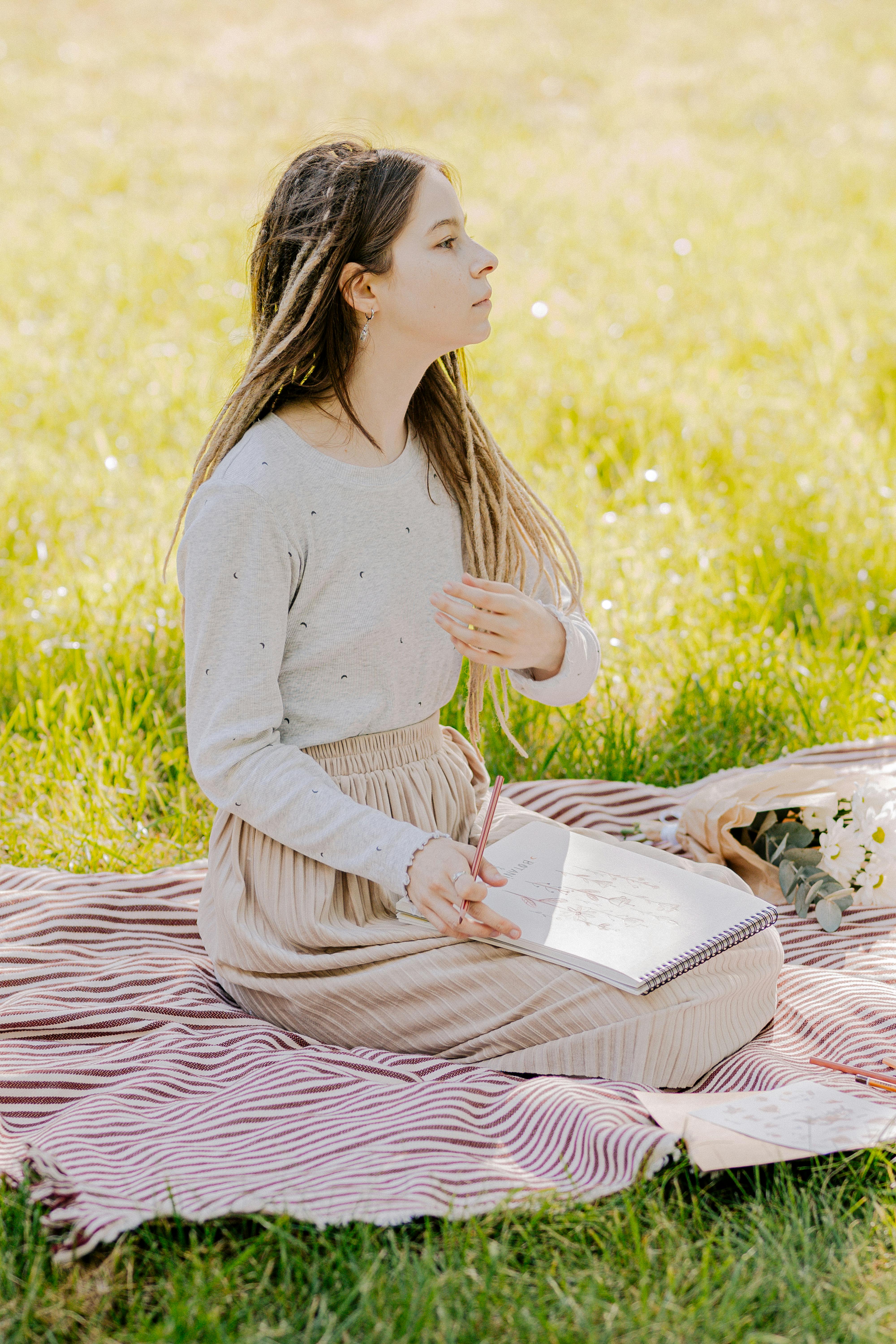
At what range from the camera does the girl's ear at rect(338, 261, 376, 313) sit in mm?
2213

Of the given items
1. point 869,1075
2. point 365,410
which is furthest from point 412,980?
point 365,410

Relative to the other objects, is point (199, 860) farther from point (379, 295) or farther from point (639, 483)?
point (639, 483)

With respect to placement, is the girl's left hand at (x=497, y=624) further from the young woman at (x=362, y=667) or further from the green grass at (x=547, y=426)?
the green grass at (x=547, y=426)

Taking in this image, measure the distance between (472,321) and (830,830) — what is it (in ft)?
4.53

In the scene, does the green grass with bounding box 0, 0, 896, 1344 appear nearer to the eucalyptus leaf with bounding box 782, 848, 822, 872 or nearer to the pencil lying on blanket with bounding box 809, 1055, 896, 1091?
the pencil lying on blanket with bounding box 809, 1055, 896, 1091

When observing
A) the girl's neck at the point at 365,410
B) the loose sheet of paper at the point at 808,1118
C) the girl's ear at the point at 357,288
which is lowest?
the loose sheet of paper at the point at 808,1118

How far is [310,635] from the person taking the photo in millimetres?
2213

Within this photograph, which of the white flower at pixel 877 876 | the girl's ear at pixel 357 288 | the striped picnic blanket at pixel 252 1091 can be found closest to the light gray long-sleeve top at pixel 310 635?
the girl's ear at pixel 357 288

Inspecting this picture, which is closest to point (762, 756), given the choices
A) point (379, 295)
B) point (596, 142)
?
point (379, 295)

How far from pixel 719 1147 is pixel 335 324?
1.46 metres

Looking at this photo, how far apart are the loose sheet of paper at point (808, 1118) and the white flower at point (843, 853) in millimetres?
851

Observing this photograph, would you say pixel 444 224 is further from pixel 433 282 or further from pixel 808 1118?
pixel 808 1118

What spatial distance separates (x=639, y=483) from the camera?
4.98m

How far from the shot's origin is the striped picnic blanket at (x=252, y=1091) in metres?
1.80
